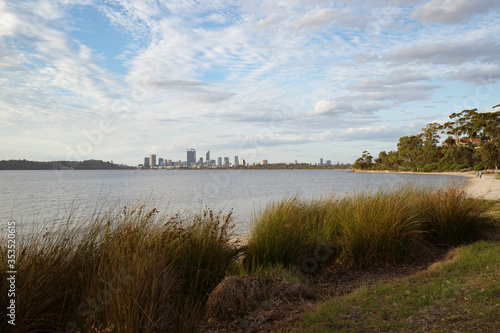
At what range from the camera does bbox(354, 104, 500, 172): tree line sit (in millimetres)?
64375

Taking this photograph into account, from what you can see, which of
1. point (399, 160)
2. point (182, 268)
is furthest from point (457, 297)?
point (399, 160)

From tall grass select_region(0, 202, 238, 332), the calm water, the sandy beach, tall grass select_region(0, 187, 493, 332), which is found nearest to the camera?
tall grass select_region(0, 202, 238, 332)

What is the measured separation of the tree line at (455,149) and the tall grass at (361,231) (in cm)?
6514

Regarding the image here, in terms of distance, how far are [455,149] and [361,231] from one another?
8650 cm

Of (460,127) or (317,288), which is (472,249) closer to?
(317,288)

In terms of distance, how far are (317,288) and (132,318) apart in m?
3.41

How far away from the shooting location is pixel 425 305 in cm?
425

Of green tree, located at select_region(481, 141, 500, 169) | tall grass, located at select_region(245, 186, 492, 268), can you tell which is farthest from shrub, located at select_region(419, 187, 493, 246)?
green tree, located at select_region(481, 141, 500, 169)

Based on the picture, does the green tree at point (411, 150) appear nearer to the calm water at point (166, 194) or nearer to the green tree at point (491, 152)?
the green tree at point (491, 152)

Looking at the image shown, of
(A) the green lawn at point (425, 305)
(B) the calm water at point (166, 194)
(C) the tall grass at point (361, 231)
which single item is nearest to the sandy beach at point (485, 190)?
(B) the calm water at point (166, 194)

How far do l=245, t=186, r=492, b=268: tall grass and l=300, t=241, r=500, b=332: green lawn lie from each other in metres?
1.14

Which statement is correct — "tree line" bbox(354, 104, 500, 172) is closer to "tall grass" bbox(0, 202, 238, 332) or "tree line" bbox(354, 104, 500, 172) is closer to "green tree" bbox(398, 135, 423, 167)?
"green tree" bbox(398, 135, 423, 167)

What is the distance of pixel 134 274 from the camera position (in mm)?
3361

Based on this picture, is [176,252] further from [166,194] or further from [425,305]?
[166,194]
